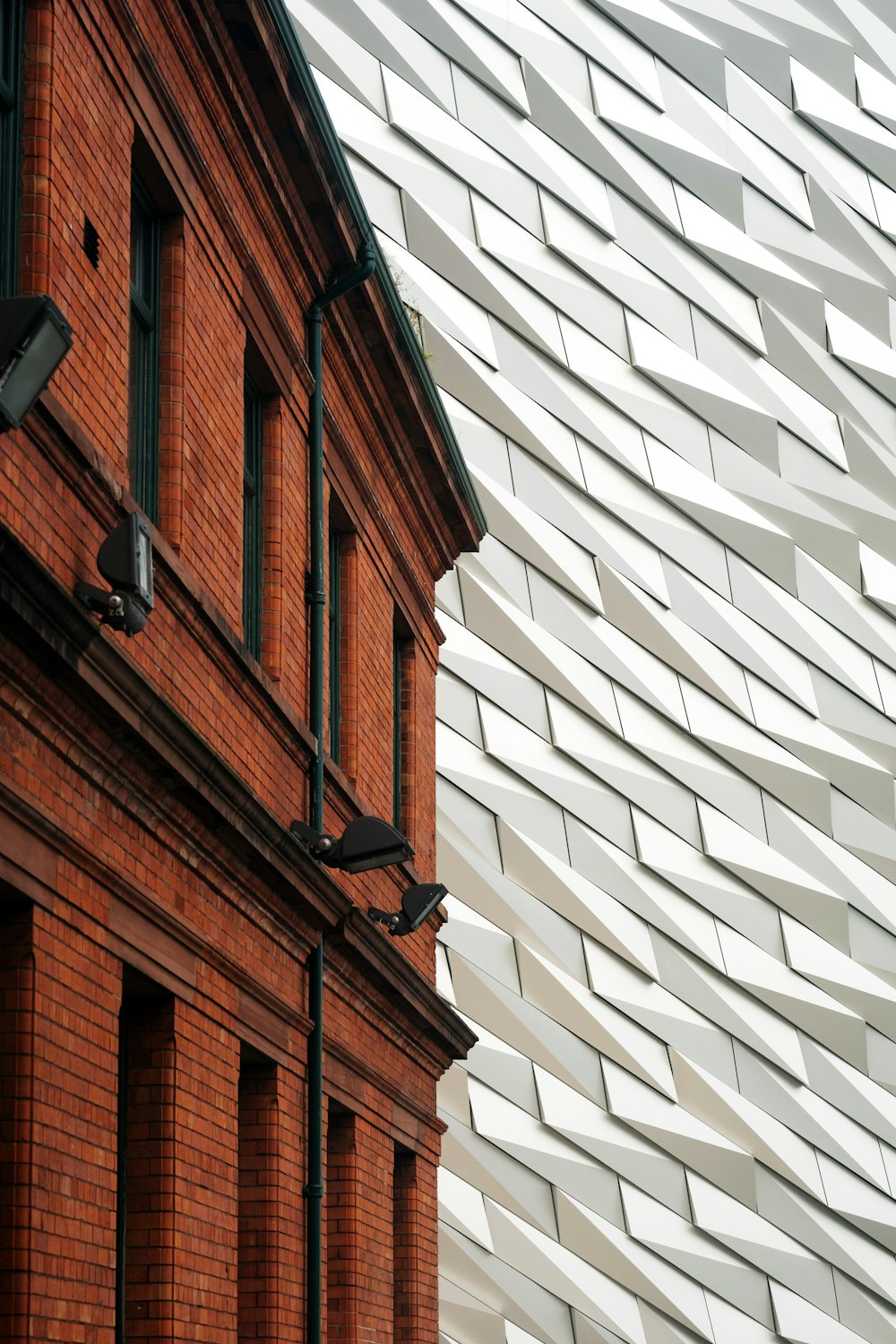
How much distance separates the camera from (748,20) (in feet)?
116

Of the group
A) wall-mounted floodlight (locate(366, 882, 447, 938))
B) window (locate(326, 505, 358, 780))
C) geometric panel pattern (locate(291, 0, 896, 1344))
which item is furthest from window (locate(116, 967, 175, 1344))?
geometric panel pattern (locate(291, 0, 896, 1344))

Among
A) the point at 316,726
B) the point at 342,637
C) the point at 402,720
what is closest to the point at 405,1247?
the point at 402,720

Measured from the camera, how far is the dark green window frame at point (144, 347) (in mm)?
9609

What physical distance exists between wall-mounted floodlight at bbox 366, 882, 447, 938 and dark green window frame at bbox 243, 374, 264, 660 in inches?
115

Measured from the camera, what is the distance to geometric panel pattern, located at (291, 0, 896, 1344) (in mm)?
30156

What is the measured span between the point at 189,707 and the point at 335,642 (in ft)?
15.9

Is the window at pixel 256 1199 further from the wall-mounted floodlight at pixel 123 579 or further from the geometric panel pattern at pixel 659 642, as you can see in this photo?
the geometric panel pattern at pixel 659 642

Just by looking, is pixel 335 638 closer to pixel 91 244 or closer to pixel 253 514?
pixel 253 514

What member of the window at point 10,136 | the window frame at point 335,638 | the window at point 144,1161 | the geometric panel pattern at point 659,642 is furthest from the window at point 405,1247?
the geometric panel pattern at point 659,642

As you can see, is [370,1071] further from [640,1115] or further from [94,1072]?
[640,1115]

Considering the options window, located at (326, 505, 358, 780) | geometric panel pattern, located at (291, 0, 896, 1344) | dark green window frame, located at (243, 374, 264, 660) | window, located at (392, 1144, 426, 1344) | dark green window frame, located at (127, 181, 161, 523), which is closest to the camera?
dark green window frame, located at (127, 181, 161, 523)

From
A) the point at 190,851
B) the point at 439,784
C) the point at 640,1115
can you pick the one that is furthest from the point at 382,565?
the point at 640,1115

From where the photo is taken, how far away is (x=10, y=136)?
7.82m

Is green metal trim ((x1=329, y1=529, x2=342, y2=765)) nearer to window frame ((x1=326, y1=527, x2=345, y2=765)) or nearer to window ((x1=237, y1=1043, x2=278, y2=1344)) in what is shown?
window frame ((x1=326, y1=527, x2=345, y2=765))
